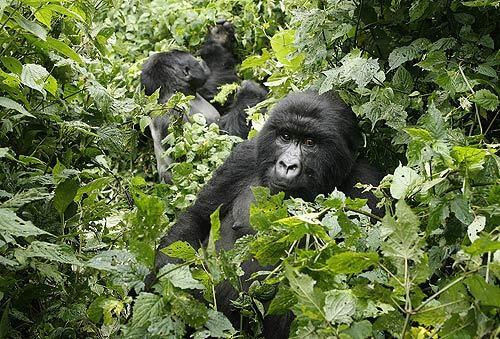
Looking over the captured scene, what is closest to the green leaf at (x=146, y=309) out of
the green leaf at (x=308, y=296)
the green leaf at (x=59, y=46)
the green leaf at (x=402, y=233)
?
the green leaf at (x=308, y=296)

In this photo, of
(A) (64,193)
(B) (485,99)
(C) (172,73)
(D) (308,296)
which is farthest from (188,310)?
(C) (172,73)

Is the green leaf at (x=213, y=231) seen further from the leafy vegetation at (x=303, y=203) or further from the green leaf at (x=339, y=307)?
the green leaf at (x=339, y=307)

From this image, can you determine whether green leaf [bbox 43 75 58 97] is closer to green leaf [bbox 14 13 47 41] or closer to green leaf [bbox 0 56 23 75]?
green leaf [bbox 0 56 23 75]

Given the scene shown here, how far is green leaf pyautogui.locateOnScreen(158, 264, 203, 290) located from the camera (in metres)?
2.05

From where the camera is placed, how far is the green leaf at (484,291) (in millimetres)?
1710

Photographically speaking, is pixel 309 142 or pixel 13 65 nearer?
pixel 13 65

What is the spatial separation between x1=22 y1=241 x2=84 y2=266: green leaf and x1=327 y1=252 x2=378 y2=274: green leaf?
0.89 meters

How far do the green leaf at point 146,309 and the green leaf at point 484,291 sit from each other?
0.81m

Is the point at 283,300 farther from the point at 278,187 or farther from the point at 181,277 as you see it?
the point at 278,187

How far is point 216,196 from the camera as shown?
3990 millimetres

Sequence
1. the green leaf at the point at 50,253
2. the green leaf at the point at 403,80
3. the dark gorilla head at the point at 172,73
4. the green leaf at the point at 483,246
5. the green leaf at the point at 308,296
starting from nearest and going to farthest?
1. the green leaf at the point at 483,246
2. the green leaf at the point at 308,296
3. the green leaf at the point at 50,253
4. the green leaf at the point at 403,80
5. the dark gorilla head at the point at 172,73

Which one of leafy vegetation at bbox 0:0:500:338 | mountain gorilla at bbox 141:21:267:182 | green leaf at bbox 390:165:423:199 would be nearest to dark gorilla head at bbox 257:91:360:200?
leafy vegetation at bbox 0:0:500:338

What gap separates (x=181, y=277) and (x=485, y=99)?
1.46 metres

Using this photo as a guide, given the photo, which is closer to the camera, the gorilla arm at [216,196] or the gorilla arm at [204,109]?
the gorilla arm at [216,196]
